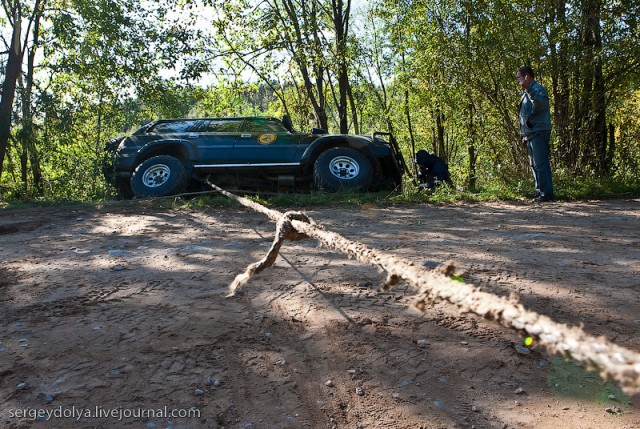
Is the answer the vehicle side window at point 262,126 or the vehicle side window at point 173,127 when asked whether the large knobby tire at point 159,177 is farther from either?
the vehicle side window at point 262,126

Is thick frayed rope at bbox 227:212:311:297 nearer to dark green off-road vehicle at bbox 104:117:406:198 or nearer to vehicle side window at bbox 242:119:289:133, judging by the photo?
dark green off-road vehicle at bbox 104:117:406:198

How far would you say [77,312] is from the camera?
313cm

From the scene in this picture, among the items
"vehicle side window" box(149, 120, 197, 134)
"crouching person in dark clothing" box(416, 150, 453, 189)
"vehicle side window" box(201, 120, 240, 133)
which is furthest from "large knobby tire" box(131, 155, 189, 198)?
"crouching person in dark clothing" box(416, 150, 453, 189)

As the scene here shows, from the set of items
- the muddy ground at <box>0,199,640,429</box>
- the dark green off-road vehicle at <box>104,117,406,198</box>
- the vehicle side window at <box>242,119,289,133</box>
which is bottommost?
the muddy ground at <box>0,199,640,429</box>

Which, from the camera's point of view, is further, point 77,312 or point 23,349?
point 77,312

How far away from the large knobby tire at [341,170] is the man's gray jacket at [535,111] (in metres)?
2.50

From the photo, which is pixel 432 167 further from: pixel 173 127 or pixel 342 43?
pixel 342 43

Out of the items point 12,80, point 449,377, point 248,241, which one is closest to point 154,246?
point 248,241

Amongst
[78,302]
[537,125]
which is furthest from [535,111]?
[78,302]

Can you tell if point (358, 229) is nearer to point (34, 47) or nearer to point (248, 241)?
point (248, 241)

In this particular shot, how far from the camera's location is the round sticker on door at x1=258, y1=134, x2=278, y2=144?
858 cm

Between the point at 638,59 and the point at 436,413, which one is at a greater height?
the point at 638,59

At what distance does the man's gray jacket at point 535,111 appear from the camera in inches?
275

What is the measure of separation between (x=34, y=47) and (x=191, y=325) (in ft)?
53.1
